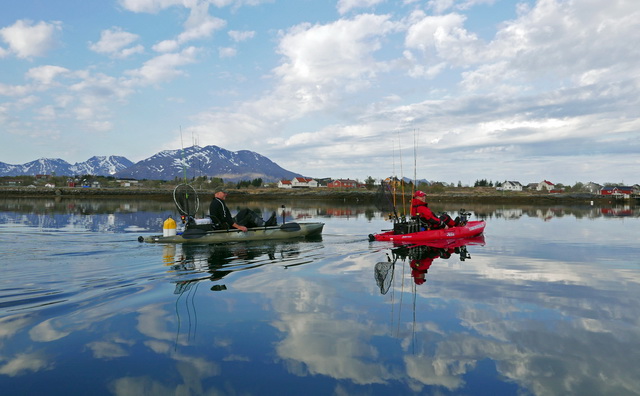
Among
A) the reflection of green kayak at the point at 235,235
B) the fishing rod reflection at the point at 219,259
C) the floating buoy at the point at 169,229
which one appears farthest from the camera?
the floating buoy at the point at 169,229

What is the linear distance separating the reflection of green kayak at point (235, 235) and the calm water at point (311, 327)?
2.96 m

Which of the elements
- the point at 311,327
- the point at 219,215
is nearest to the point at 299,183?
the point at 219,215

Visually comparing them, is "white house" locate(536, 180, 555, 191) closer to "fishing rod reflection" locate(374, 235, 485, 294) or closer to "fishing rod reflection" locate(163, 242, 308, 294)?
"fishing rod reflection" locate(374, 235, 485, 294)

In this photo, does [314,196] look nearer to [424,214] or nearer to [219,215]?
[424,214]

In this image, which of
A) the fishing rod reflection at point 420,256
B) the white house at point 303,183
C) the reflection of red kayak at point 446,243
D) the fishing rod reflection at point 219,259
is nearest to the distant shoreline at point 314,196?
the white house at point 303,183

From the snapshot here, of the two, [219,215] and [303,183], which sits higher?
[303,183]

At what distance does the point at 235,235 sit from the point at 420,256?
7.81 metres

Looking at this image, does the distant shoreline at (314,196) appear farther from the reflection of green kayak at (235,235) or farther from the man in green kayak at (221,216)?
the man in green kayak at (221,216)

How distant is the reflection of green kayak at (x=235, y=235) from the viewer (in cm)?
1677

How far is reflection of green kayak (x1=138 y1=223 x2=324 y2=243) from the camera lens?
55.0 feet

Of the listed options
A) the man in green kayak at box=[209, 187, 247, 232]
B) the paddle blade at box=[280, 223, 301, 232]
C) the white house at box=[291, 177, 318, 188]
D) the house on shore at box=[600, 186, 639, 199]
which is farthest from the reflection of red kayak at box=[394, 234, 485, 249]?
the white house at box=[291, 177, 318, 188]

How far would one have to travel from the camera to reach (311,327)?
732cm

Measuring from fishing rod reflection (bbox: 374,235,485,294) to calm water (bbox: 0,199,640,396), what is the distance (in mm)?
→ 172

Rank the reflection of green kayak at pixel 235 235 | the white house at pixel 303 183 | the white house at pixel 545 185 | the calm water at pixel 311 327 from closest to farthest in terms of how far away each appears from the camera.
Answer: the calm water at pixel 311 327 → the reflection of green kayak at pixel 235 235 → the white house at pixel 545 185 → the white house at pixel 303 183
